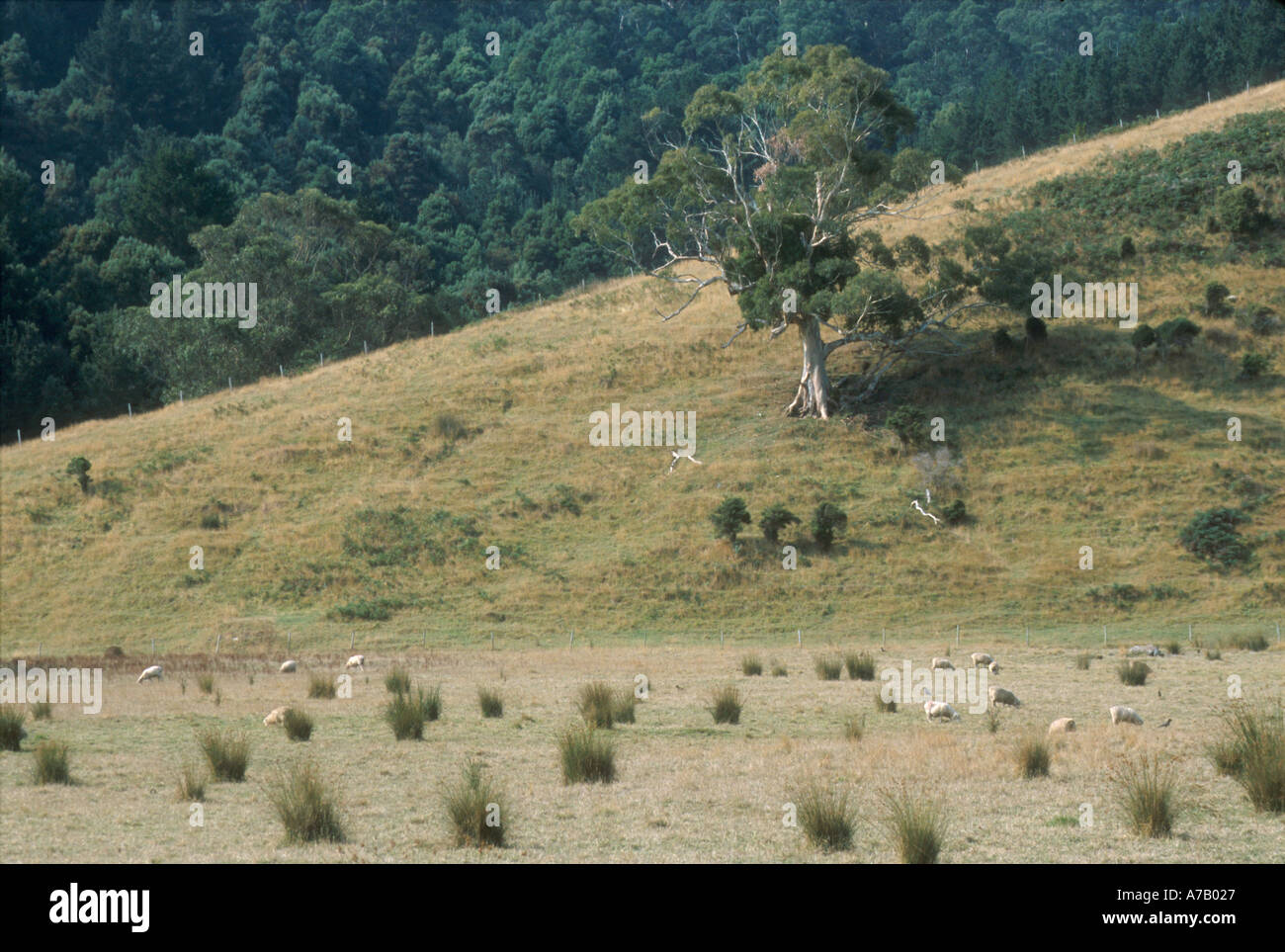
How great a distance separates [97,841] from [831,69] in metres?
42.1

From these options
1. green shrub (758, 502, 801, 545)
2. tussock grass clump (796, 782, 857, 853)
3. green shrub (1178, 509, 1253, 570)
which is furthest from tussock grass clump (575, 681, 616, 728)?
green shrub (1178, 509, 1253, 570)

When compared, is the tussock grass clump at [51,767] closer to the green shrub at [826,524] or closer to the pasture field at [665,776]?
the pasture field at [665,776]

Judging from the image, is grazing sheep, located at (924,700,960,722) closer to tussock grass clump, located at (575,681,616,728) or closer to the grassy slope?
tussock grass clump, located at (575,681,616,728)

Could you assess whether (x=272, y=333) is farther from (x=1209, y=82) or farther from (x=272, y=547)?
(x=1209, y=82)

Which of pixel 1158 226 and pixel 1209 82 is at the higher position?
pixel 1209 82

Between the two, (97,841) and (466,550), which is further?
(466,550)

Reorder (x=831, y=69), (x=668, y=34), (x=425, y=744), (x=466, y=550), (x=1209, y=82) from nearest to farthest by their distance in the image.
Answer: (x=425, y=744) → (x=466, y=550) → (x=831, y=69) → (x=1209, y=82) → (x=668, y=34)

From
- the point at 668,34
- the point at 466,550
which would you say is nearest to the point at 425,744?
the point at 466,550

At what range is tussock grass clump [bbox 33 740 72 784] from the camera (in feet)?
43.9

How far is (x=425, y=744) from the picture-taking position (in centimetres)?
1612

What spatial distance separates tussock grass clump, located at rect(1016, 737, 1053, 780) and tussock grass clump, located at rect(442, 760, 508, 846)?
5.56m

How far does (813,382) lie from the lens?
158 ft

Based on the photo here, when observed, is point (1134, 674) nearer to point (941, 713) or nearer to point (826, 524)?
point (941, 713)

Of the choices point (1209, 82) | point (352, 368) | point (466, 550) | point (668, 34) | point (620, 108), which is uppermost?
point (668, 34)
